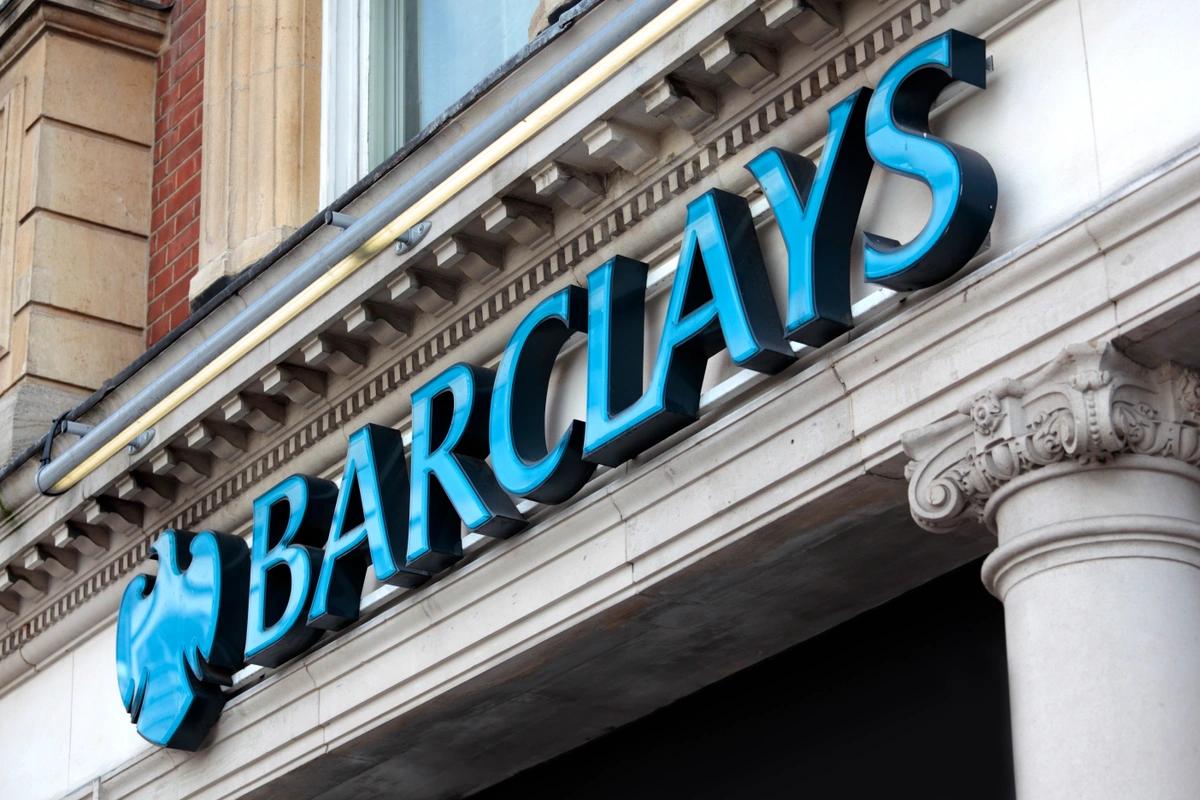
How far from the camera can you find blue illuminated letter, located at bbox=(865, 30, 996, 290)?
7395 mm

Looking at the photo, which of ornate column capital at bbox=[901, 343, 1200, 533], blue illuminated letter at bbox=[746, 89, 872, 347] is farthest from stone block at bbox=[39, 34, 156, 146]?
ornate column capital at bbox=[901, 343, 1200, 533]

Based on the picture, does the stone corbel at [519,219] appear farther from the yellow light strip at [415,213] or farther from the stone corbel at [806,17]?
the stone corbel at [806,17]

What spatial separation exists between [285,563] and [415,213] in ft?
5.79

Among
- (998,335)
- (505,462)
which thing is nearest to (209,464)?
(505,462)

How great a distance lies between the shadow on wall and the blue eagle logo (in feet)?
6.65

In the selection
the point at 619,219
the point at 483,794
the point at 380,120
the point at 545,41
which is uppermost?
the point at 380,120

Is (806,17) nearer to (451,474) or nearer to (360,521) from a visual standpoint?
(451,474)

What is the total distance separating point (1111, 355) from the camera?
Answer: 6.97m

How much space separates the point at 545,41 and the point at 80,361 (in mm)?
4748

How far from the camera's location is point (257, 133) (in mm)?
12117

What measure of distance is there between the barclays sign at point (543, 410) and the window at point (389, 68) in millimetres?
2292

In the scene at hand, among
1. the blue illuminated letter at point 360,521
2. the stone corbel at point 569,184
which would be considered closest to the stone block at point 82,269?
the blue illuminated letter at point 360,521

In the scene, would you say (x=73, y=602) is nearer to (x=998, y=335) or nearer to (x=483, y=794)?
(x=483, y=794)

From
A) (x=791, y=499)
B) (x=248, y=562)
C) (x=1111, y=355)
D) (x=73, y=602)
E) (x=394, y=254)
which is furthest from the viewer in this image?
(x=73, y=602)
